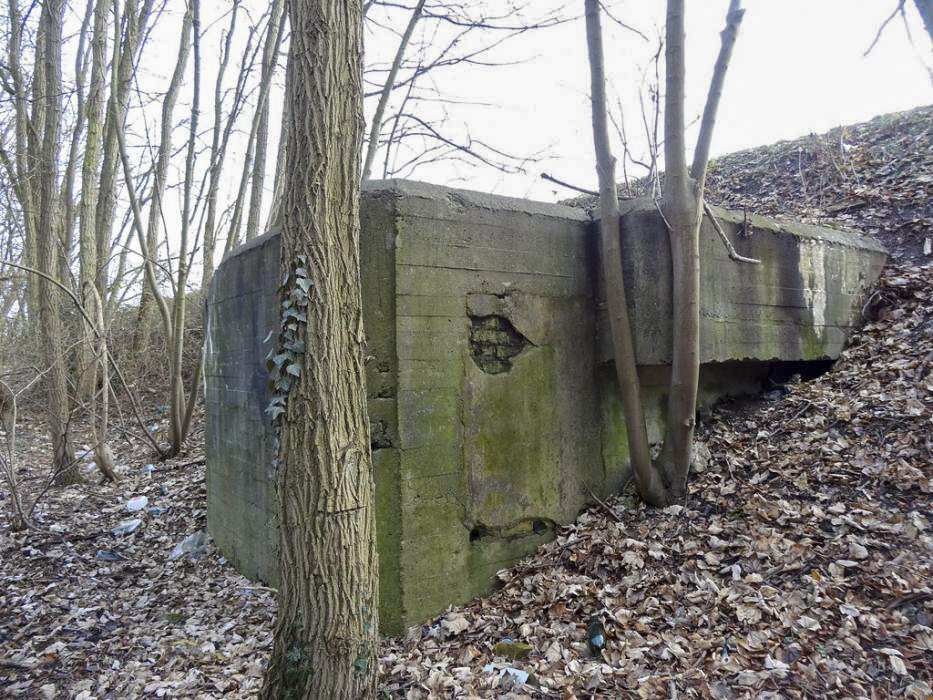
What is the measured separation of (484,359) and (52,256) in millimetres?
6443

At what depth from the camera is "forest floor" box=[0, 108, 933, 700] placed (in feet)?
10.2

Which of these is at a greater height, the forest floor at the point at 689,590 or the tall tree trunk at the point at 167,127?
the tall tree trunk at the point at 167,127

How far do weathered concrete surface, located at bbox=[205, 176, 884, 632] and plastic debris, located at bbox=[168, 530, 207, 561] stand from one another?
1.00ft

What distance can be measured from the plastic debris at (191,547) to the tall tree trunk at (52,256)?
240 cm

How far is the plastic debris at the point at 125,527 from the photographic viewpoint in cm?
623

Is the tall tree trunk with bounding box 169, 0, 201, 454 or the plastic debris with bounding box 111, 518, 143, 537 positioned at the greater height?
the tall tree trunk with bounding box 169, 0, 201, 454

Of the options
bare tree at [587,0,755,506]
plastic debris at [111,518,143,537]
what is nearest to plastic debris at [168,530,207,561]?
plastic debris at [111,518,143,537]

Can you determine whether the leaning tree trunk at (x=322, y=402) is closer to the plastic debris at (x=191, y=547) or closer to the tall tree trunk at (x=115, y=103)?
the plastic debris at (x=191, y=547)

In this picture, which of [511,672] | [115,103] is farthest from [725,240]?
[115,103]

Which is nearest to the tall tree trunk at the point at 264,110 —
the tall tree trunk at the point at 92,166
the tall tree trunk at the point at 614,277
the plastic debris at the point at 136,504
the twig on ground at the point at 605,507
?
the tall tree trunk at the point at 92,166

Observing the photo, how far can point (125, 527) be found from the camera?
20.6 ft

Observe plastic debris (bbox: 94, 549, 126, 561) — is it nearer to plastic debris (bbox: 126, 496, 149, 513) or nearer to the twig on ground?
plastic debris (bbox: 126, 496, 149, 513)

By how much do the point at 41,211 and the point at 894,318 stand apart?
9385 mm

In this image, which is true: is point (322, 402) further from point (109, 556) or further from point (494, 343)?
point (109, 556)
